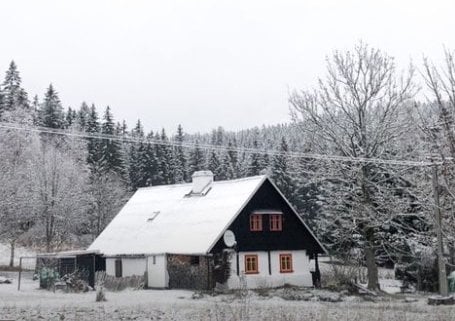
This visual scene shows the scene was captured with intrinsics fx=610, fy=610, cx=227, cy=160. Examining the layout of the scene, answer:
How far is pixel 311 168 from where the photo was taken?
35969 millimetres

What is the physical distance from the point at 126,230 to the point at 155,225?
11.0 ft

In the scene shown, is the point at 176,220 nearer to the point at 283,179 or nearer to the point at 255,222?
the point at 255,222

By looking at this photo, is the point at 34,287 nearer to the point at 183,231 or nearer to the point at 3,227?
the point at 183,231

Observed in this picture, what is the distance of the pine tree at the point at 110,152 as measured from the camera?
84494 mm

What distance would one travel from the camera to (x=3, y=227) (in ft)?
192

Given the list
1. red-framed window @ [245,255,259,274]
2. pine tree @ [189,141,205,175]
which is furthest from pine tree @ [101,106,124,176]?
red-framed window @ [245,255,259,274]

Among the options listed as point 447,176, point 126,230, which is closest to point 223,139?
point 126,230

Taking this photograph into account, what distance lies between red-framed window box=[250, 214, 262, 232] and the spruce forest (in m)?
3.61

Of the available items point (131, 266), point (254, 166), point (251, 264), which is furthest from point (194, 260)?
point (254, 166)

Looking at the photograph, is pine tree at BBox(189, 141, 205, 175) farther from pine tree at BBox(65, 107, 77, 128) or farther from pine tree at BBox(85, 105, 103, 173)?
pine tree at BBox(65, 107, 77, 128)

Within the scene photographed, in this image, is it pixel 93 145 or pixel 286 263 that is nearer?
pixel 286 263

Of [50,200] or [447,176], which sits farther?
[50,200]

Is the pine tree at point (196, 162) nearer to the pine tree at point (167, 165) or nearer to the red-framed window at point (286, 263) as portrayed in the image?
the pine tree at point (167, 165)

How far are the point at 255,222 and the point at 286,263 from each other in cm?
357
